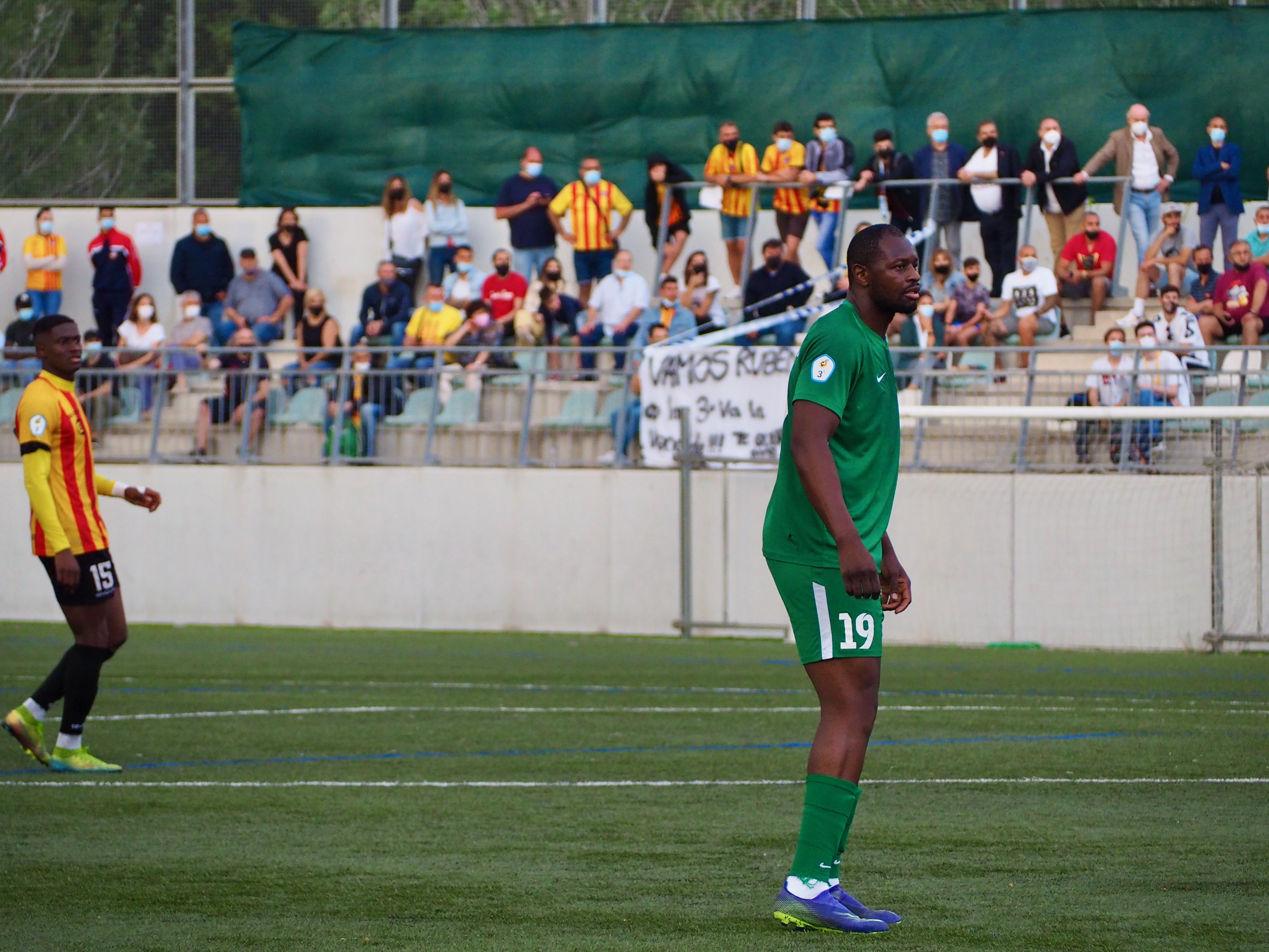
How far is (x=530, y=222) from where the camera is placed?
81.8 feet

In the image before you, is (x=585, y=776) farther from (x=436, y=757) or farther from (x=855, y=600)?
(x=855, y=600)

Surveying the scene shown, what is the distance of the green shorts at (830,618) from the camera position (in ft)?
19.5

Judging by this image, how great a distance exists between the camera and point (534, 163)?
2531 centimetres

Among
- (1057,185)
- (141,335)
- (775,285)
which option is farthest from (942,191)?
(141,335)

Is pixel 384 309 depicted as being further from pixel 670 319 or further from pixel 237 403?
pixel 670 319

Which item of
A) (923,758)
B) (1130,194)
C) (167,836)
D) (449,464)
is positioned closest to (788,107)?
(1130,194)

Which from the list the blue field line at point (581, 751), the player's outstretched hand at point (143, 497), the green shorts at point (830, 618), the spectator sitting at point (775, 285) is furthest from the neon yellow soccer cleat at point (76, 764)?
the spectator sitting at point (775, 285)

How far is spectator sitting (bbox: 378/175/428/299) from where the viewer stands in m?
25.8

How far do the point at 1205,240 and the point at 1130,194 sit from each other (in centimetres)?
110

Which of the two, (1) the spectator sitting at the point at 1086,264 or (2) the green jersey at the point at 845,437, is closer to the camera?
(2) the green jersey at the point at 845,437

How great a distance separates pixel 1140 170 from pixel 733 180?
487cm

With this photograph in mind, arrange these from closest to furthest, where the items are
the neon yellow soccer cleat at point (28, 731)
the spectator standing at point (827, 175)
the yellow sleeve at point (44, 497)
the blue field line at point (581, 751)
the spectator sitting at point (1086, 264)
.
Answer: the yellow sleeve at point (44, 497) < the neon yellow soccer cleat at point (28, 731) < the blue field line at point (581, 751) < the spectator sitting at point (1086, 264) < the spectator standing at point (827, 175)

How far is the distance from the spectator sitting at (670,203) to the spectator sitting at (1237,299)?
23.2 feet

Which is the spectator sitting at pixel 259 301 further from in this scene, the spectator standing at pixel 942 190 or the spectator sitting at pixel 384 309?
the spectator standing at pixel 942 190
